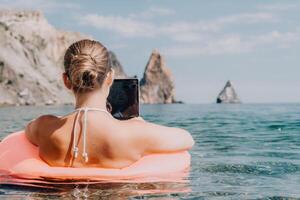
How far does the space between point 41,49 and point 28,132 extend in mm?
128295

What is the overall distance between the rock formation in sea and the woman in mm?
106628

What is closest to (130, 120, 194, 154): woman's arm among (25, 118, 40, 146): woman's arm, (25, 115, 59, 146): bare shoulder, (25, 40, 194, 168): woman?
(25, 40, 194, 168): woman

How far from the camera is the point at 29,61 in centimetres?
11956

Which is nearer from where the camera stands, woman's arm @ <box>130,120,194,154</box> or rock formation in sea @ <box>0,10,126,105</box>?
woman's arm @ <box>130,120,194,154</box>

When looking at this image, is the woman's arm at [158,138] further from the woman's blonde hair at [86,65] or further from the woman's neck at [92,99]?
the woman's blonde hair at [86,65]

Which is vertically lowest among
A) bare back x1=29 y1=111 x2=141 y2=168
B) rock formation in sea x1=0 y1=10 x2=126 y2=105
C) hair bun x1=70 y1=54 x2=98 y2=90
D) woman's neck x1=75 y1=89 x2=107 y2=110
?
bare back x1=29 y1=111 x2=141 y2=168

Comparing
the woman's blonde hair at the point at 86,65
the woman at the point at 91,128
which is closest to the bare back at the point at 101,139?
the woman at the point at 91,128

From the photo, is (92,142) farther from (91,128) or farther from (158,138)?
(158,138)

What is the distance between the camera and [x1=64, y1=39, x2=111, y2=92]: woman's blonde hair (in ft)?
16.0

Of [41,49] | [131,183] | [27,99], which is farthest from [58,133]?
[41,49]

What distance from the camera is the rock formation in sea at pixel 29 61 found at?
11238cm

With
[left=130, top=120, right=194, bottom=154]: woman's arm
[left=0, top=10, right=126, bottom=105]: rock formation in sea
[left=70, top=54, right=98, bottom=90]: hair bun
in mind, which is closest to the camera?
[left=70, top=54, right=98, bottom=90]: hair bun

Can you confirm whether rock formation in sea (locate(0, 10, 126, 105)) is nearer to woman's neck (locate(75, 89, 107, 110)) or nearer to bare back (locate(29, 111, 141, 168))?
bare back (locate(29, 111, 141, 168))

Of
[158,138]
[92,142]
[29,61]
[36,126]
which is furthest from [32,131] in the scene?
[29,61]
